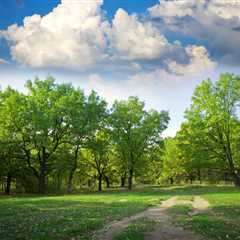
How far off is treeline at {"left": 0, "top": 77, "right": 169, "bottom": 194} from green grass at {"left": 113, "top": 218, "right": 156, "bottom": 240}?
45906 millimetres

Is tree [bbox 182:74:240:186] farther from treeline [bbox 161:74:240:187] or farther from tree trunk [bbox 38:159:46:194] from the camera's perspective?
tree trunk [bbox 38:159:46:194]

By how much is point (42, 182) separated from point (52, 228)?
50.0 metres

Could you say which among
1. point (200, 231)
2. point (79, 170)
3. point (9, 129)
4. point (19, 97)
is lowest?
point (200, 231)

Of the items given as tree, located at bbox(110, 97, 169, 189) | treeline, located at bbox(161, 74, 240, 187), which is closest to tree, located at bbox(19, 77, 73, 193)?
tree, located at bbox(110, 97, 169, 189)

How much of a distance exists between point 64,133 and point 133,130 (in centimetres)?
1719

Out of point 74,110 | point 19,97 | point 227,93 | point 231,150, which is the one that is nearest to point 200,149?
point 231,150

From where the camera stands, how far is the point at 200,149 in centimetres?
7200

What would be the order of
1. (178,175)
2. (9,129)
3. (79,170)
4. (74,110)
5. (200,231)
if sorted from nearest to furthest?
(200,231)
(9,129)
(74,110)
(79,170)
(178,175)

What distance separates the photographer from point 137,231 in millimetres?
19000

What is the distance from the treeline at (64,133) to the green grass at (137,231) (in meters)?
45.9

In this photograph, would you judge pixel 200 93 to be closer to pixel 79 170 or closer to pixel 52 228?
pixel 79 170

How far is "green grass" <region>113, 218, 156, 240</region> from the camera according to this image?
17.7 metres

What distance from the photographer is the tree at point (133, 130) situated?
81438mm

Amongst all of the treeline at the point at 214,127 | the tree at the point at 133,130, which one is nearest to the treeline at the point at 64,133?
the tree at the point at 133,130
